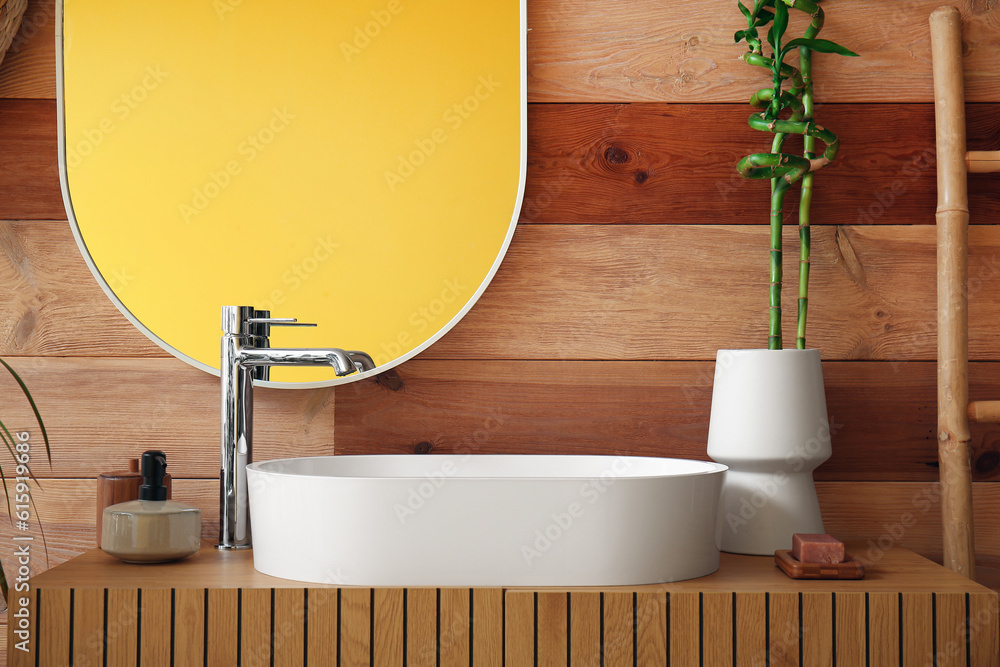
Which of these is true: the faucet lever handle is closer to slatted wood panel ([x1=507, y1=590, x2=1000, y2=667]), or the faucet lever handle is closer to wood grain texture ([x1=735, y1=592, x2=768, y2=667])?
slatted wood panel ([x1=507, y1=590, x2=1000, y2=667])

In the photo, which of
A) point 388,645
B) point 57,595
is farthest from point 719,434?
point 57,595

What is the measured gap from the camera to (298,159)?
43.4 inches

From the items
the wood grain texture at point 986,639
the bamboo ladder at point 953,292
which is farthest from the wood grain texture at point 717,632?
the bamboo ladder at point 953,292

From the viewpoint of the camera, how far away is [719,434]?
961 mm

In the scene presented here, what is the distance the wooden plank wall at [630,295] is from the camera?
1.08 meters

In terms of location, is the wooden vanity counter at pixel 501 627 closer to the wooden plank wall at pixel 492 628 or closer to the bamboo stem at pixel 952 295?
the wooden plank wall at pixel 492 628

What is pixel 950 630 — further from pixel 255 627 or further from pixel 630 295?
pixel 255 627

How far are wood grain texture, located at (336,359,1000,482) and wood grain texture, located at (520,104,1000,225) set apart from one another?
0.73ft

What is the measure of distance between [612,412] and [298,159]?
0.58 metres

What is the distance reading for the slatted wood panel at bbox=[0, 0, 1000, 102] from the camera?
1.11 metres

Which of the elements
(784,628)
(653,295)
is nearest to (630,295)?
(653,295)

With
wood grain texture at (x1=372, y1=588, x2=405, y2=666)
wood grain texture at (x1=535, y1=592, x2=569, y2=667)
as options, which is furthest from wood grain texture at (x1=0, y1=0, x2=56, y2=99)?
wood grain texture at (x1=535, y1=592, x2=569, y2=667)

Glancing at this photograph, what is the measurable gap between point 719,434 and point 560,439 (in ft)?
0.75

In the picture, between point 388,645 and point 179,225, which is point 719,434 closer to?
point 388,645
